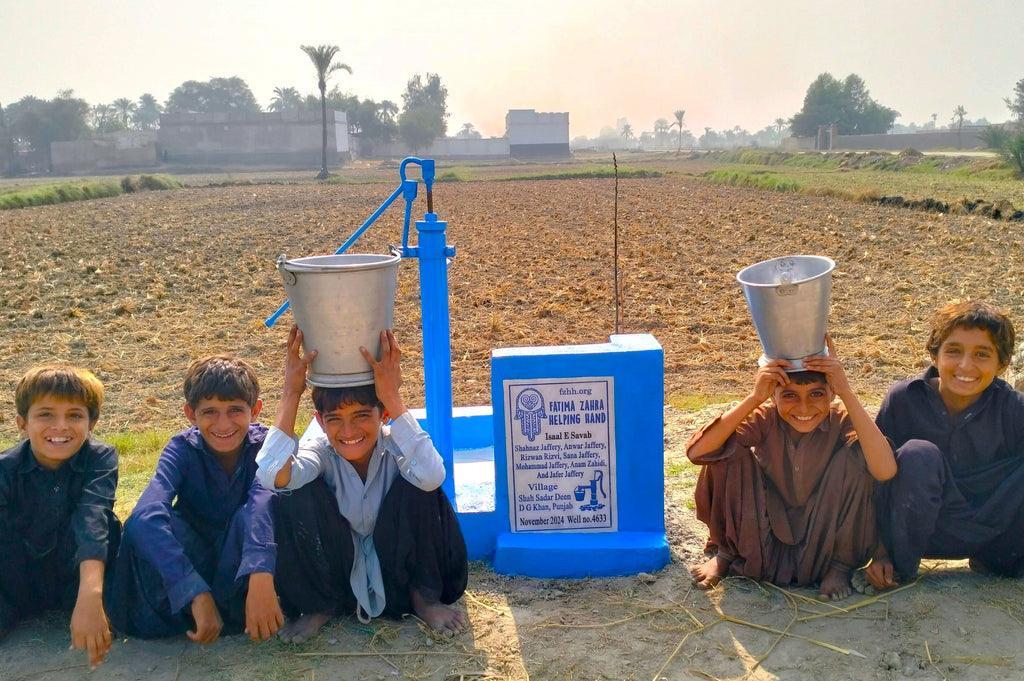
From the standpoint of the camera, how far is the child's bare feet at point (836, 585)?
336 cm

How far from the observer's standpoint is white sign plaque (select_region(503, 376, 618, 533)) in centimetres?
372

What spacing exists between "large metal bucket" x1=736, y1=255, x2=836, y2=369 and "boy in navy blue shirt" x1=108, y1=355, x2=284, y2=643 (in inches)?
75.4

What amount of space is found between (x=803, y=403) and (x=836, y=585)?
0.72 metres

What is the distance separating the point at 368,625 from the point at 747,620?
56.7 inches

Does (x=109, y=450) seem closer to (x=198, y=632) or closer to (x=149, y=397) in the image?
(x=198, y=632)

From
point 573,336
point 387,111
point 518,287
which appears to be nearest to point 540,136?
point 387,111

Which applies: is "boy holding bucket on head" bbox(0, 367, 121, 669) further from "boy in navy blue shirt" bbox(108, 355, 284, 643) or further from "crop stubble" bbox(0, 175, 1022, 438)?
"crop stubble" bbox(0, 175, 1022, 438)

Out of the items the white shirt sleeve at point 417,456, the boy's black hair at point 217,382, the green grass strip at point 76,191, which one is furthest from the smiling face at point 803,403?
the green grass strip at point 76,191

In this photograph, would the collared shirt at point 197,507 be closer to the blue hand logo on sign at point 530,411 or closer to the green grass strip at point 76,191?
the blue hand logo on sign at point 530,411

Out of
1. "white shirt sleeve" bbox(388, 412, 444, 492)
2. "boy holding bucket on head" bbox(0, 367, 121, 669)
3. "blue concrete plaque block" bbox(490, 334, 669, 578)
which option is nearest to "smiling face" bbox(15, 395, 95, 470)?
"boy holding bucket on head" bbox(0, 367, 121, 669)

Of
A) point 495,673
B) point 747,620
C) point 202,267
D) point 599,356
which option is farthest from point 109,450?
point 202,267

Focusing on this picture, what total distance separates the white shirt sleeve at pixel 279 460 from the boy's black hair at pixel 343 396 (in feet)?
0.55

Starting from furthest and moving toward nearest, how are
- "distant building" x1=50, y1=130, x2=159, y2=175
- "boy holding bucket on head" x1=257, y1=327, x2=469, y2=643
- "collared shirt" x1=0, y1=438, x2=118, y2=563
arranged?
1. "distant building" x1=50, y1=130, x2=159, y2=175
2. "collared shirt" x1=0, y1=438, x2=118, y2=563
3. "boy holding bucket on head" x1=257, y1=327, x2=469, y2=643

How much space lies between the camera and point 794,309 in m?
3.05
